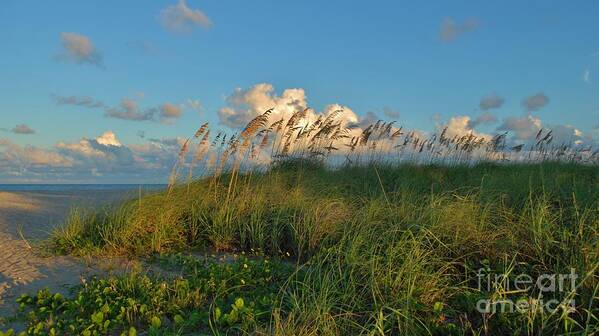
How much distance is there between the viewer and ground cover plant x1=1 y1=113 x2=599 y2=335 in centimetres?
354

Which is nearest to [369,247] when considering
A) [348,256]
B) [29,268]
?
[348,256]

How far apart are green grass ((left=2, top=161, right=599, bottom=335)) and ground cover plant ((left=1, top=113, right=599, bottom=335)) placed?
0.05 feet

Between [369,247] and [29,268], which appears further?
[29,268]

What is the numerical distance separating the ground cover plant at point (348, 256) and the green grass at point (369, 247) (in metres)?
0.02

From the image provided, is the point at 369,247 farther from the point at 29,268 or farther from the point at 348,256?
the point at 29,268

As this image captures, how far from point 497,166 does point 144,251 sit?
375 inches

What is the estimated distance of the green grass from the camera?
11.5 ft

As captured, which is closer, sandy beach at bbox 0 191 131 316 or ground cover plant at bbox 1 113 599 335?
ground cover plant at bbox 1 113 599 335

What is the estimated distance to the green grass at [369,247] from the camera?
11.5 ft

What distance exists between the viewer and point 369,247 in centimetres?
459

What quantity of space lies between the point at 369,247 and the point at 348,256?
381 mm

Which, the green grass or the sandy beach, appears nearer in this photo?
the green grass

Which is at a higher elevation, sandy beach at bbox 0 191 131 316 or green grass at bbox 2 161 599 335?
green grass at bbox 2 161 599 335

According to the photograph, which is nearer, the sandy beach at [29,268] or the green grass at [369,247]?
the green grass at [369,247]
